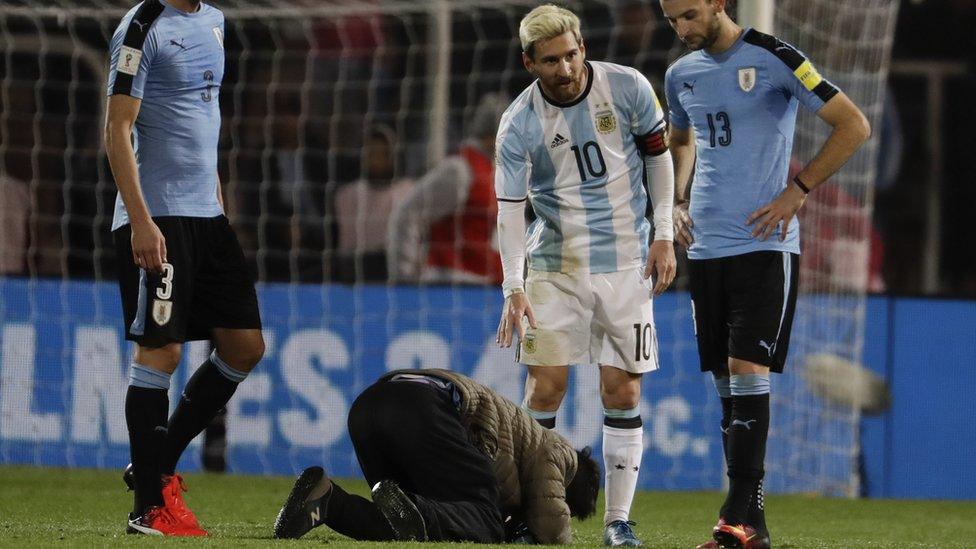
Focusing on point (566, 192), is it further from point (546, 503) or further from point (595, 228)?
point (546, 503)

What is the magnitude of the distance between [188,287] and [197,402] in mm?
480

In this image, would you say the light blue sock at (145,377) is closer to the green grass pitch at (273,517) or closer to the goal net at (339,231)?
the green grass pitch at (273,517)

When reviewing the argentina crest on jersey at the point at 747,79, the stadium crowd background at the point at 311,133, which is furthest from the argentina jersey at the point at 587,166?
the stadium crowd background at the point at 311,133

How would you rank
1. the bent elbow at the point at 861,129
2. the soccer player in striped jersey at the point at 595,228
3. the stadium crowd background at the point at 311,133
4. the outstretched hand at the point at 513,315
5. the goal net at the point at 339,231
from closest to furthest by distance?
the outstretched hand at the point at 513,315 → the bent elbow at the point at 861,129 → the soccer player in striped jersey at the point at 595,228 → the goal net at the point at 339,231 → the stadium crowd background at the point at 311,133

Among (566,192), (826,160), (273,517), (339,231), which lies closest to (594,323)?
(566,192)

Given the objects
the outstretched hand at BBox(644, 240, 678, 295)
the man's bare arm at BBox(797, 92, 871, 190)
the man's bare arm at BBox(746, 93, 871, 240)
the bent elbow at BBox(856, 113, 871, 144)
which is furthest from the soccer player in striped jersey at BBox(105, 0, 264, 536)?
the bent elbow at BBox(856, 113, 871, 144)

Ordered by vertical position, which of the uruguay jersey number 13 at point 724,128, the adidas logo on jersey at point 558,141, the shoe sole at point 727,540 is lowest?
the shoe sole at point 727,540

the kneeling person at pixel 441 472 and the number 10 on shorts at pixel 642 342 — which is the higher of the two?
the number 10 on shorts at pixel 642 342

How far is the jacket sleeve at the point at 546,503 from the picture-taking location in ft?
14.4

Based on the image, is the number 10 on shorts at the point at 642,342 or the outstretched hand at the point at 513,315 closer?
the outstretched hand at the point at 513,315

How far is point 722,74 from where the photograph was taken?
4.74 meters

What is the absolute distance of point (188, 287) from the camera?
15.9ft

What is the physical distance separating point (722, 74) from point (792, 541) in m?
1.61

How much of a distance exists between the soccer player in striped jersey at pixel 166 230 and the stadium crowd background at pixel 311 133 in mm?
3687
